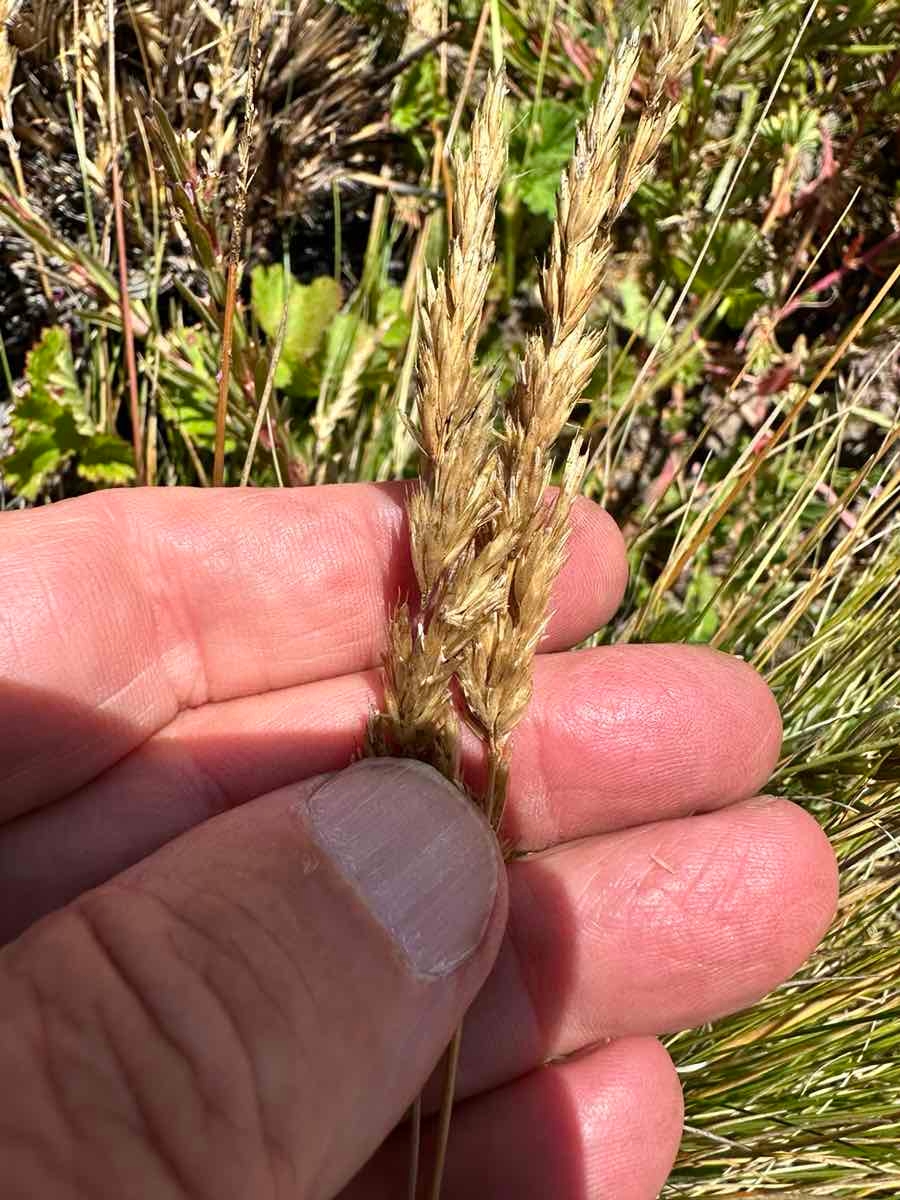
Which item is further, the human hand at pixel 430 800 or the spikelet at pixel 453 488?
the human hand at pixel 430 800

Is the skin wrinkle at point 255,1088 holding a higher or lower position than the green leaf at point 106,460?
lower

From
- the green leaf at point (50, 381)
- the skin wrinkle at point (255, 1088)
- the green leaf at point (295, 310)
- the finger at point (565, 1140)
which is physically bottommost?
the finger at point (565, 1140)

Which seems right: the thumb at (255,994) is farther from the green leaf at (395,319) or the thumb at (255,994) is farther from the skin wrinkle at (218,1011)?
the green leaf at (395,319)

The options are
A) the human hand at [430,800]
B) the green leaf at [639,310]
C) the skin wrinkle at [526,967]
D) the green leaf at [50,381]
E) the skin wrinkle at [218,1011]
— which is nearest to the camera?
the skin wrinkle at [218,1011]

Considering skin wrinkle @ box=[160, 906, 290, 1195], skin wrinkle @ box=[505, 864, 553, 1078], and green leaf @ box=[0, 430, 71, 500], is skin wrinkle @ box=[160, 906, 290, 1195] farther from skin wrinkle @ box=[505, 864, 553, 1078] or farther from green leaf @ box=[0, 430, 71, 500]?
green leaf @ box=[0, 430, 71, 500]

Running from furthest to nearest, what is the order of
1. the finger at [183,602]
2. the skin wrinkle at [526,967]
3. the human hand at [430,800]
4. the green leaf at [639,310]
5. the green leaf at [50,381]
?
the green leaf at [639,310] → the green leaf at [50,381] → the skin wrinkle at [526,967] → the finger at [183,602] → the human hand at [430,800]

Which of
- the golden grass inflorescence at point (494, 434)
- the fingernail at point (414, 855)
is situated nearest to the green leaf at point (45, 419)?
the golden grass inflorescence at point (494, 434)

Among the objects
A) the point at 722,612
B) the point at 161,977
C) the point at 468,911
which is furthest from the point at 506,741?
the point at 722,612

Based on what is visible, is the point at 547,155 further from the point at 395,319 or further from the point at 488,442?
the point at 488,442
